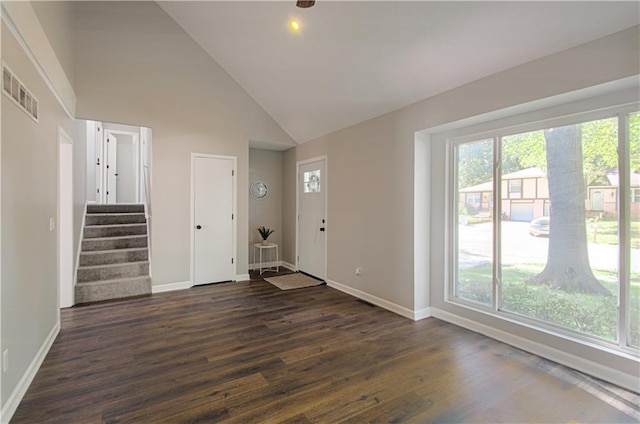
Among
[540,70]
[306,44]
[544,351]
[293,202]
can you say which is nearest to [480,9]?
[540,70]

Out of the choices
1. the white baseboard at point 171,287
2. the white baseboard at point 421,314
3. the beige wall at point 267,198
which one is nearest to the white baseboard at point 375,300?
the white baseboard at point 421,314

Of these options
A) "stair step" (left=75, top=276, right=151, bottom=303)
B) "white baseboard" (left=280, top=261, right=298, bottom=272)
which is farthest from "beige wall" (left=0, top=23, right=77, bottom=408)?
"white baseboard" (left=280, top=261, right=298, bottom=272)

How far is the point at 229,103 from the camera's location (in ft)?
16.4

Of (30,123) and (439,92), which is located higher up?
(439,92)

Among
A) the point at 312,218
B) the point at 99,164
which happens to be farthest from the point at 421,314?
the point at 99,164

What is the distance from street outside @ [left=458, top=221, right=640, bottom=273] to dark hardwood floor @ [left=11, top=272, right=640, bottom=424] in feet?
2.66

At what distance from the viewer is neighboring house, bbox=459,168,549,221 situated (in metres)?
2.72

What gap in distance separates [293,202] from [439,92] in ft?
11.4

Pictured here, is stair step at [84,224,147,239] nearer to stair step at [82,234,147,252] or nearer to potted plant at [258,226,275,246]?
stair step at [82,234,147,252]

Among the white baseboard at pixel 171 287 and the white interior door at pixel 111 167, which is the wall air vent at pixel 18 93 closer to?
the white baseboard at pixel 171 287

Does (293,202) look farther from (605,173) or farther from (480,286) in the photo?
(605,173)

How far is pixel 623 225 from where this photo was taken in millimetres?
2246

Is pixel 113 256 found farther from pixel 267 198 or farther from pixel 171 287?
pixel 267 198

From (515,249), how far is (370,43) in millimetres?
2483
